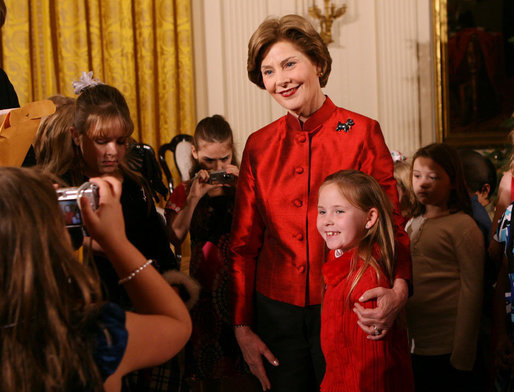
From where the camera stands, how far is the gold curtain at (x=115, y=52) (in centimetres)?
571

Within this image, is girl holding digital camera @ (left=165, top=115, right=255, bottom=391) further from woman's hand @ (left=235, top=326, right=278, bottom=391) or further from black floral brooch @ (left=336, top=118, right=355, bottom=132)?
black floral brooch @ (left=336, top=118, right=355, bottom=132)

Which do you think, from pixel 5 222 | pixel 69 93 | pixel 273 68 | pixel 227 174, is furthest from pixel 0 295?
pixel 69 93

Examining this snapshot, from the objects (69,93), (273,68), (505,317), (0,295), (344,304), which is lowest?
(505,317)

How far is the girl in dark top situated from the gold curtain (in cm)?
482

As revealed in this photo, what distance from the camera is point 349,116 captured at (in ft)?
6.71

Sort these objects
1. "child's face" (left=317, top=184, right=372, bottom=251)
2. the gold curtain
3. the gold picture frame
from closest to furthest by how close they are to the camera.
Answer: "child's face" (left=317, top=184, right=372, bottom=251) → the gold curtain → the gold picture frame

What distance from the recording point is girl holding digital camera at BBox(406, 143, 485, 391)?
2771mm

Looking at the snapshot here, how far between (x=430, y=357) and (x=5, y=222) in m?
2.27

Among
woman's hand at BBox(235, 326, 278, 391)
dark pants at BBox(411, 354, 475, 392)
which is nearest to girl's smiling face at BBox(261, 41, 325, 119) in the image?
woman's hand at BBox(235, 326, 278, 391)

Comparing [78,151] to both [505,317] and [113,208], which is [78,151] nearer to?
[113,208]

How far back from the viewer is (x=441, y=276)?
2869 millimetres

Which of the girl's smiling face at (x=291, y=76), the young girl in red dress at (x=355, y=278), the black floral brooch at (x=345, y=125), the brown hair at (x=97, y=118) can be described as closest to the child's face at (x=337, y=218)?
the young girl in red dress at (x=355, y=278)

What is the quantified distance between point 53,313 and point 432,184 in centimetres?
228

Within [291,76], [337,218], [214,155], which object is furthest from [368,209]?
[214,155]
